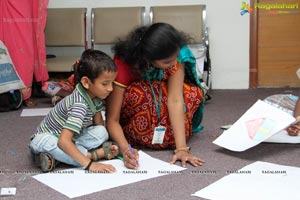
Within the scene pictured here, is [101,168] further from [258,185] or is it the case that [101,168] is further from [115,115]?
[258,185]

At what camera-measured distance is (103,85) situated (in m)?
1.76

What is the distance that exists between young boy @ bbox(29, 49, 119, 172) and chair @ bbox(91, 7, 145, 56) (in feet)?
6.15

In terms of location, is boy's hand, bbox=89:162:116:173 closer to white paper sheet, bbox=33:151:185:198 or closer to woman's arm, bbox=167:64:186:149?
white paper sheet, bbox=33:151:185:198

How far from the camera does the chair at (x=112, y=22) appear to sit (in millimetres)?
3707

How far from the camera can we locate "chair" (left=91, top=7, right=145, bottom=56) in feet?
12.2

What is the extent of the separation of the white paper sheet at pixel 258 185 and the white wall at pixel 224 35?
87.2 inches

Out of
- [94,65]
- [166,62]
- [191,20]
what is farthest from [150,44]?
[191,20]

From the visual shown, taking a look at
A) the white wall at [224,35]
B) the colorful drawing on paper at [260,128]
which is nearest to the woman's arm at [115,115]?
the colorful drawing on paper at [260,128]

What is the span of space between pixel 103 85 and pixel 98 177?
352 millimetres

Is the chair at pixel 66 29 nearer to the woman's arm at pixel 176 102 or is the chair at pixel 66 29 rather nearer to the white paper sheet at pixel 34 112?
the white paper sheet at pixel 34 112

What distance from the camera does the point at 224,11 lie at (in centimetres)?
388

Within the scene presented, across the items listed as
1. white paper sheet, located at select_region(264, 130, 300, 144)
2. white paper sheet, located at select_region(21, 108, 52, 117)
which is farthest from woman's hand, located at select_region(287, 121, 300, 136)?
white paper sheet, located at select_region(21, 108, 52, 117)

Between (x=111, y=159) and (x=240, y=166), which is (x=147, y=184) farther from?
(x=240, y=166)

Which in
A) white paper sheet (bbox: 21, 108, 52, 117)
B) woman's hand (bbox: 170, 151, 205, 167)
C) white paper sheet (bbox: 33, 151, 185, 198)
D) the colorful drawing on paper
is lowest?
white paper sheet (bbox: 21, 108, 52, 117)
